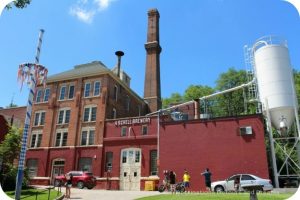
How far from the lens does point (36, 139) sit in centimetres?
3475

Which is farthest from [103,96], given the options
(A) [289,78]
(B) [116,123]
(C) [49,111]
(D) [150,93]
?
(A) [289,78]

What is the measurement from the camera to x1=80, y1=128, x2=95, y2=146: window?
1258 inches

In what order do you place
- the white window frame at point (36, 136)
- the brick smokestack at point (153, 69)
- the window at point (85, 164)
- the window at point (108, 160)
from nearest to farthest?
the window at point (108, 160) < the window at point (85, 164) < the white window frame at point (36, 136) < the brick smokestack at point (153, 69)

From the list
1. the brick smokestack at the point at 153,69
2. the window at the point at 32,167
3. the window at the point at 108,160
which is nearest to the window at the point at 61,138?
the window at the point at 32,167

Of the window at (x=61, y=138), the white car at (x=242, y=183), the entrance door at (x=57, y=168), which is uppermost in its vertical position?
the window at (x=61, y=138)

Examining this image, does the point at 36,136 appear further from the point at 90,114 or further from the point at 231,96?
the point at 231,96

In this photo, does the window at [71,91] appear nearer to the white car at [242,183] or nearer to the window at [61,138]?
the window at [61,138]

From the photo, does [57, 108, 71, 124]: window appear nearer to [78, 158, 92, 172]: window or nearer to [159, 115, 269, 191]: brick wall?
[78, 158, 92, 172]: window

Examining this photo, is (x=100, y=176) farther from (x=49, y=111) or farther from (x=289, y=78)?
(x=289, y=78)

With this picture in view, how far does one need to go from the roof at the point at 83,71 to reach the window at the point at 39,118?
159 inches

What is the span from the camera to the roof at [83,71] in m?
34.6

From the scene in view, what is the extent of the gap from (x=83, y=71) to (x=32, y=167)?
1236 cm

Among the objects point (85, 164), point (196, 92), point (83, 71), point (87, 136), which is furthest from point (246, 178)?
point (196, 92)

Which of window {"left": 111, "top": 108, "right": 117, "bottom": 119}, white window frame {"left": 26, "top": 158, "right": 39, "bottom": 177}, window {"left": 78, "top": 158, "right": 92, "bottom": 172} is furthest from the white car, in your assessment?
white window frame {"left": 26, "top": 158, "right": 39, "bottom": 177}
